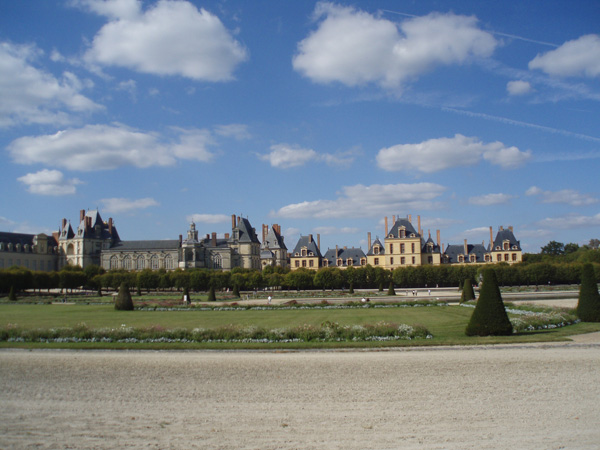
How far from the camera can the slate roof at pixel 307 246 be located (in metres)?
76.3

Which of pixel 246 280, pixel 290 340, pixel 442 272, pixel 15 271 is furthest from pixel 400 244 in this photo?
pixel 290 340

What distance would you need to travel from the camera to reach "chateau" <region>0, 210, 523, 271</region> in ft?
228

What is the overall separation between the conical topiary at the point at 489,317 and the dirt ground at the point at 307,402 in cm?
274

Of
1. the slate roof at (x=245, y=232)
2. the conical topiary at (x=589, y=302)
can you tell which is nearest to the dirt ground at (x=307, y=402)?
the conical topiary at (x=589, y=302)

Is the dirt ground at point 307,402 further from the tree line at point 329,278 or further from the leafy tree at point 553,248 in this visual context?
the leafy tree at point 553,248

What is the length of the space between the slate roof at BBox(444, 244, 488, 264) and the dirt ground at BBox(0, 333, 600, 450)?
5964cm

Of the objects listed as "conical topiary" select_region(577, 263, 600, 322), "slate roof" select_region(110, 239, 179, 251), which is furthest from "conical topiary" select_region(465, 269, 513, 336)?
"slate roof" select_region(110, 239, 179, 251)

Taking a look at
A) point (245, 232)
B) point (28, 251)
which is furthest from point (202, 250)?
point (28, 251)

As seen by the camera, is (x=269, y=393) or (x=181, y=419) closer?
(x=181, y=419)

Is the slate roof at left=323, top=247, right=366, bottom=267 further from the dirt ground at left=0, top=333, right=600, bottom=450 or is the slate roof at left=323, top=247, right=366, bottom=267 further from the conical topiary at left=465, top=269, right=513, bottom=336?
the dirt ground at left=0, top=333, right=600, bottom=450

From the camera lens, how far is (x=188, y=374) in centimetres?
966

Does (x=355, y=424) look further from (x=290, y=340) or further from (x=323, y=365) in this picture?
(x=290, y=340)

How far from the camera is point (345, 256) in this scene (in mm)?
75188

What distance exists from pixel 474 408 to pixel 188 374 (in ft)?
16.7
